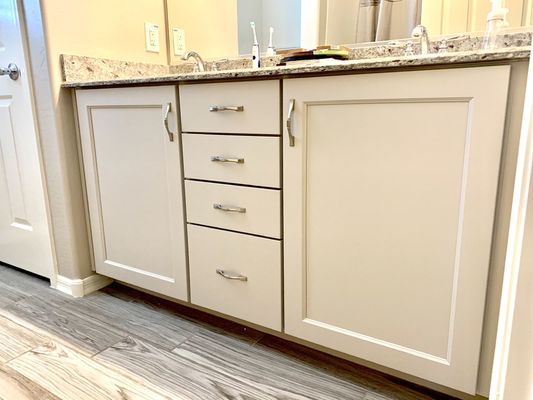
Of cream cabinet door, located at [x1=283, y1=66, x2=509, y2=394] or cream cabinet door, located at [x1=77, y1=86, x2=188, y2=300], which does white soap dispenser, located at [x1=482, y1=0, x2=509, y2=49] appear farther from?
cream cabinet door, located at [x1=77, y1=86, x2=188, y2=300]

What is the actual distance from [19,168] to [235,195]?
3.72 feet

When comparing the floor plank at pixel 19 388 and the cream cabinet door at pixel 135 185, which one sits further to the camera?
the cream cabinet door at pixel 135 185

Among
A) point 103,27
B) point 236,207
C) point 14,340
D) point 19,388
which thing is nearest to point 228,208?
point 236,207

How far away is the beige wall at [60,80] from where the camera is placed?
1.51 metres

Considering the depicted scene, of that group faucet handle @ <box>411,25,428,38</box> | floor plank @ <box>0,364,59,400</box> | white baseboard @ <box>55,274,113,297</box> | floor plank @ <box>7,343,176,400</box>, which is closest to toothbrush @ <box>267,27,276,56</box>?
faucet handle @ <box>411,25,428,38</box>

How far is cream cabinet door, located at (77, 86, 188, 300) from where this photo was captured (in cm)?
136

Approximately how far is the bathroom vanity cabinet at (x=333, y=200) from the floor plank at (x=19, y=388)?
490 mm

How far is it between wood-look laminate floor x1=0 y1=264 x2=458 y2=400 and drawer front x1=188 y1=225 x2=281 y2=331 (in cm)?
14

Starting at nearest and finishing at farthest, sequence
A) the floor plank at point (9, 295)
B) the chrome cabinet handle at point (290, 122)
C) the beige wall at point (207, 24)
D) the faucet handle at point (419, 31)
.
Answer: the chrome cabinet handle at point (290, 122) < the faucet handle at point (419, 31) < the floor plank at point (9, 295) < the beige wall at point (207, 24)

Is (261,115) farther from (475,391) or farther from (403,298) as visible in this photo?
(475,391)

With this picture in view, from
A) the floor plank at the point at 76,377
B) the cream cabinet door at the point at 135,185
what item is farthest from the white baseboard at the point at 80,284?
the floor plank at the point at 76,377

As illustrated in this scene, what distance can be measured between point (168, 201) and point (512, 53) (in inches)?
42.3

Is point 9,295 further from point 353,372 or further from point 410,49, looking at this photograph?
point 410,49

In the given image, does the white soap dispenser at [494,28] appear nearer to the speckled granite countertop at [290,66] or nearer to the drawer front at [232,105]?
the speckled granite countertop at [290,66]
